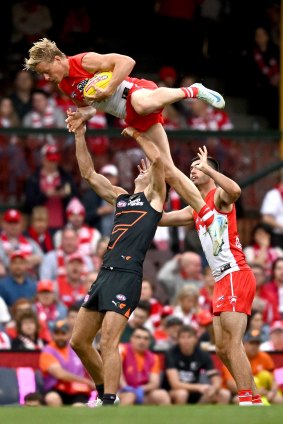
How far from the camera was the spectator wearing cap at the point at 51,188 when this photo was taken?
19.4 m

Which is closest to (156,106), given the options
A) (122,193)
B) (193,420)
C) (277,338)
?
(122,193)

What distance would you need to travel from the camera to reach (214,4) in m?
23.8

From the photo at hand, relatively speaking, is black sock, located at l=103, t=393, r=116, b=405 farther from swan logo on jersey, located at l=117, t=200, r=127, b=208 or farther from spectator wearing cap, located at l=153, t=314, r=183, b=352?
spectator wearing cap, located at l=153, t=314, r=183, b=352

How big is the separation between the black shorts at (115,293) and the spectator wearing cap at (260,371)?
151 inches

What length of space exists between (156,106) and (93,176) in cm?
101

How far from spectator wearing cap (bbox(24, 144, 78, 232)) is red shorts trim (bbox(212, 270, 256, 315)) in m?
5.86

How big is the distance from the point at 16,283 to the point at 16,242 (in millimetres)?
905

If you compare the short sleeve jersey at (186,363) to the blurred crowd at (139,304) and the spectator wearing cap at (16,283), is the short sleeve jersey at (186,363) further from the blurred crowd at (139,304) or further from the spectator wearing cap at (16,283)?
the spectator wearing cap at (16,283)

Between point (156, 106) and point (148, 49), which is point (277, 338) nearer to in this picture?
point (156, 106)

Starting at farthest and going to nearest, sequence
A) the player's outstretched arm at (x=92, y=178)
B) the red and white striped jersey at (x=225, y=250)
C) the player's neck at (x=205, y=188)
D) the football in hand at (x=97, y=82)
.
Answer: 1. the player's neck at (x=205, y=188)
2. the player's outstretched arm at (x=92, y=178)
3. the red and white striped jersey at (x=225, y=250)
4. the football in hand at (x=97, y=82)

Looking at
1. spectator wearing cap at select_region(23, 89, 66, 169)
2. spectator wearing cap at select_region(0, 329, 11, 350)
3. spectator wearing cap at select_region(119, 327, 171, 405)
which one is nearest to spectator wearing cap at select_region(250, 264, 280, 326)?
spectator wearing cap at select_region(119, 327, 171, 405)

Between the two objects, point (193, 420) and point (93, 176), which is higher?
point (93, 176)

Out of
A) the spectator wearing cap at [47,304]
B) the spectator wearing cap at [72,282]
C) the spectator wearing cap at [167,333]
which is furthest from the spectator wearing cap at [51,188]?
the spectator wearing cap at [167,333]

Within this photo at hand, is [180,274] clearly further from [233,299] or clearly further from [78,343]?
[78,343]
